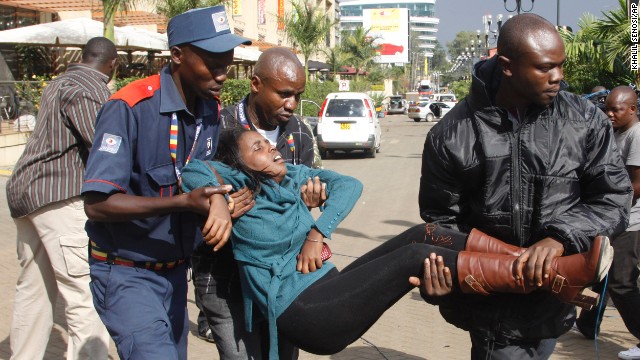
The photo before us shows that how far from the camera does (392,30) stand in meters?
133

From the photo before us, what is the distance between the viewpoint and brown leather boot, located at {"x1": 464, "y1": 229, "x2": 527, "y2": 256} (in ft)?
10.3

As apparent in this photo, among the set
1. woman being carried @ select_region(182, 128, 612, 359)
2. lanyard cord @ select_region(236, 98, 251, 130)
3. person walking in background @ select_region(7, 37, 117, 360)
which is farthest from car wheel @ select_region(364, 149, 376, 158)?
woman being carried @ select_region(182, 128, 612, 359)

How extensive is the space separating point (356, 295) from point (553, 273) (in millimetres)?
781

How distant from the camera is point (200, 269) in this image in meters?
3.59

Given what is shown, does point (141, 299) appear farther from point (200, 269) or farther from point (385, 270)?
point (385, 270)

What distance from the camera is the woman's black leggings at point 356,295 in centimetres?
309

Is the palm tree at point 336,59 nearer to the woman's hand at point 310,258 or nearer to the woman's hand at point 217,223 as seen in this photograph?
the woman's hand at point 310,258

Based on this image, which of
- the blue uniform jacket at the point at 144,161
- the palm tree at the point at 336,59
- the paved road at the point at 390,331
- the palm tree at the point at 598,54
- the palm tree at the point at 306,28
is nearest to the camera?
the blue uniform jacket at the point at 144,161

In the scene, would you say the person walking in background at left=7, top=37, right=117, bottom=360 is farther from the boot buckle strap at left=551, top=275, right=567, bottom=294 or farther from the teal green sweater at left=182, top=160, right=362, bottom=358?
the boot buckle strap at left=551, top=275, right=567, bottom=294

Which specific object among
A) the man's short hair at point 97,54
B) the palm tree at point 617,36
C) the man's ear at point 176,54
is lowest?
the man's ear at point 176,54

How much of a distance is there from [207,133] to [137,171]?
1.40 ft

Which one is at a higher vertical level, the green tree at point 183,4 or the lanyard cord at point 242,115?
the green tree at point 183,4

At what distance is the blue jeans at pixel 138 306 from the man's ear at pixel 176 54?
0.93 metres

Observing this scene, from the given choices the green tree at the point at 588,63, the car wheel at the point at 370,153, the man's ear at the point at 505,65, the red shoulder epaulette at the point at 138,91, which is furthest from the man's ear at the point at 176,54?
the car wheel at the point at 370,153
